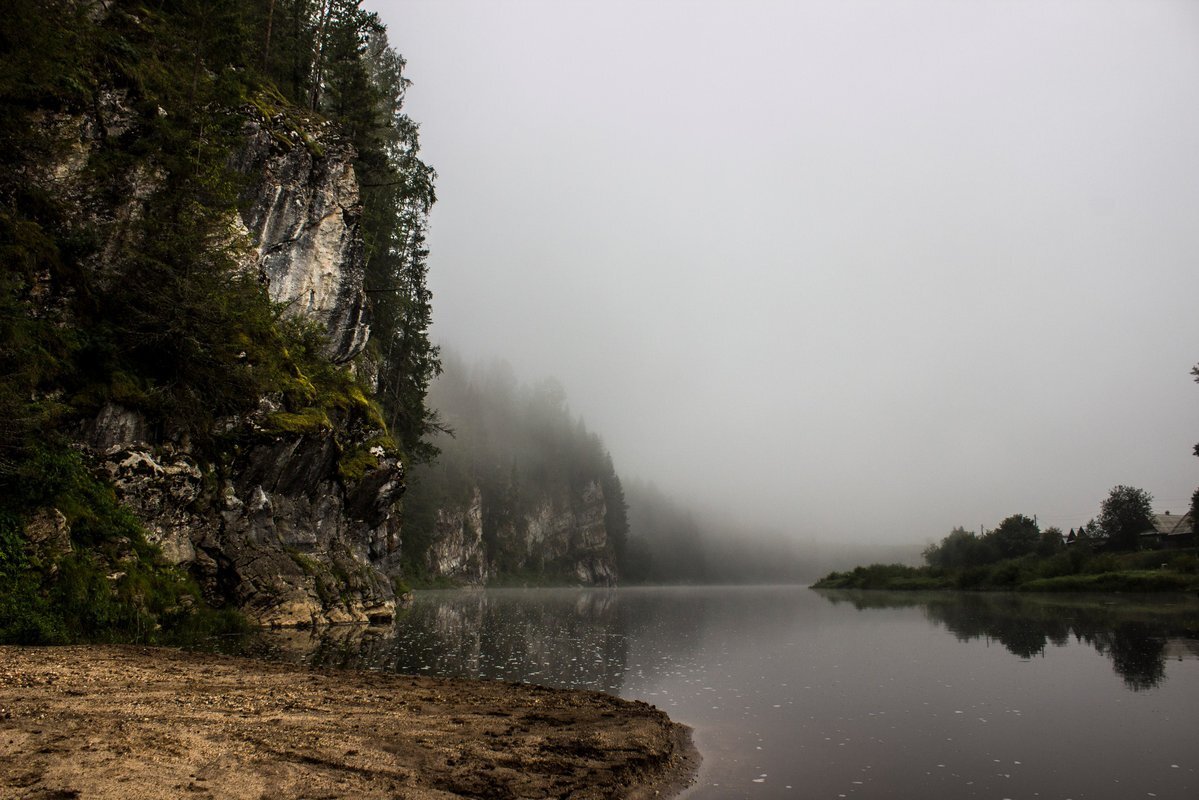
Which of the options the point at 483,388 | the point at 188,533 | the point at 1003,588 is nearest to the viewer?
the point at 188,533

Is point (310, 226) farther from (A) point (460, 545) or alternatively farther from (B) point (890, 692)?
(A) point (460, 545)

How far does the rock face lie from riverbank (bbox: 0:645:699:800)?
361ft

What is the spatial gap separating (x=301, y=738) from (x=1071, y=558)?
90.5 meters

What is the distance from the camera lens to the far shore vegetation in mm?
63531

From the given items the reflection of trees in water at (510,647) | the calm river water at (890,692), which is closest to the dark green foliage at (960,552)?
the calm river water at (890,692)

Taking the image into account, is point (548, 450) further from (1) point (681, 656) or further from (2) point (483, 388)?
(1) point (681, 656)

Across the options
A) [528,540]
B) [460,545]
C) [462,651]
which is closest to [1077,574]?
[462,651]

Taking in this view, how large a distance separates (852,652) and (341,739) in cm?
2170

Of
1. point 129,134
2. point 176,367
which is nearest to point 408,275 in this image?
point 129,134

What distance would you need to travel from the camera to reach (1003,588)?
8069cm

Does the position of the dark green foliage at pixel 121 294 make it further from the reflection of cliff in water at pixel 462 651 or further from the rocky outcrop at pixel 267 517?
the reflection of cliff in water at pixel 462 651

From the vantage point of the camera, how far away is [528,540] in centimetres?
16650

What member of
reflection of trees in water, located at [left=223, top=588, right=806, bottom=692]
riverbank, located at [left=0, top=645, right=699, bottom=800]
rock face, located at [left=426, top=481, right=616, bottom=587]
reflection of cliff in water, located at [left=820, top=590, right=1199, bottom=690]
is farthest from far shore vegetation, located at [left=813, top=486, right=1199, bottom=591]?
rock face, located at [left=426, top=481, right=616, bottom=587]

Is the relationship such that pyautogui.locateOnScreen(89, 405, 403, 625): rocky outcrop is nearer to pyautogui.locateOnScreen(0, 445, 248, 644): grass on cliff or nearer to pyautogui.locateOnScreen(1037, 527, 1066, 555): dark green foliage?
pyautogui.locateOnScreen(0, 445, 248, 644): grass on cliff
